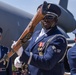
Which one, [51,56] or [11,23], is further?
[11,23]

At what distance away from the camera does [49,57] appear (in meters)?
2.72

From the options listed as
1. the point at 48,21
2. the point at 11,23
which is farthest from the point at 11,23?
the point at 48,21

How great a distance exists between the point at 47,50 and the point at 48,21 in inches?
10.1

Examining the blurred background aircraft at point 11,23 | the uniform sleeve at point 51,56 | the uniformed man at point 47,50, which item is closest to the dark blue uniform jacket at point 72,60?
the uniformed man at point 47,50

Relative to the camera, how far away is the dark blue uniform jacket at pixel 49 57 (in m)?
2.68

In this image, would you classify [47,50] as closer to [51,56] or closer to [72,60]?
[51,56]

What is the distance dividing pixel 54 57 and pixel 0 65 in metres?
2.35

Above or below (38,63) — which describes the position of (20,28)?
above

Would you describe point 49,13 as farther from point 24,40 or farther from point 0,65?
point 0,65

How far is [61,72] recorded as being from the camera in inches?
118

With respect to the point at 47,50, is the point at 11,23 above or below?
above

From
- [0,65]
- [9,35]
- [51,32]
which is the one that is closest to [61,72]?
[51,32]

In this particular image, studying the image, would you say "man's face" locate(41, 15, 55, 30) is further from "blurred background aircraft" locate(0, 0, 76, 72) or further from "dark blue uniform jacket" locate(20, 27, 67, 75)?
"blurred background aircraft" locate(0, 0, 76, 72)

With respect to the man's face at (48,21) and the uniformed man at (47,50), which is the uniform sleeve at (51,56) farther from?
the man's face at (48,21)
